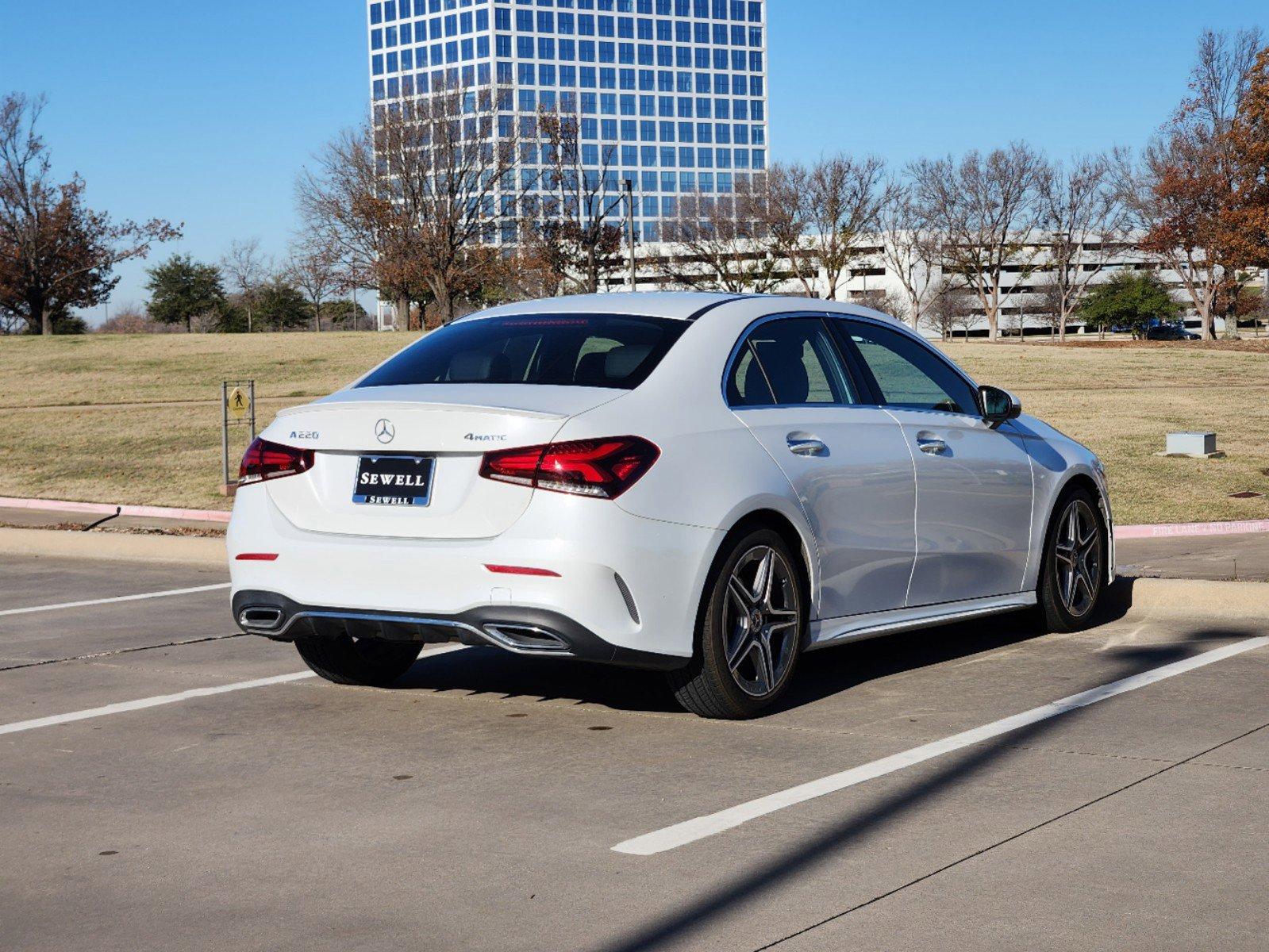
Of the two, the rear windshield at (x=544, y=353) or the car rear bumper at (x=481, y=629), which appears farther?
the rear windshield at (x=544, y=353)

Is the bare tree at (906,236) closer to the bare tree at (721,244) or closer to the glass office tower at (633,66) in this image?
the bare tree at (721,244)

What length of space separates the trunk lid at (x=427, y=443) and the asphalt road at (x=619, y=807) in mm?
865

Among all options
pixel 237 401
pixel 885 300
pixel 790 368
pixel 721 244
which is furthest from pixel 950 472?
pixel 885 300

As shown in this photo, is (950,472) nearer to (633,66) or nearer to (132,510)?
(132,510)

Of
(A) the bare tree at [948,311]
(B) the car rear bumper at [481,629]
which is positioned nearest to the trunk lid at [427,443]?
(B) the car rear bumper at [481,629]

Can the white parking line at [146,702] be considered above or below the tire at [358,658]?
below

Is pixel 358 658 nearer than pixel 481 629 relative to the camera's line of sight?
No

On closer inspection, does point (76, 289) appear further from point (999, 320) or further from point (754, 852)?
point (999, 320)

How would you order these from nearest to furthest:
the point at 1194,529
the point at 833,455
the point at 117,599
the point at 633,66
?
the point at 833,455
the point at 117,599
the point at 1194,529
the point at 633,66

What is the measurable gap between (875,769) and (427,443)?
2.02 m

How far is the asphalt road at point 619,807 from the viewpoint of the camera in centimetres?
388

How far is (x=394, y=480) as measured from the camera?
593cm

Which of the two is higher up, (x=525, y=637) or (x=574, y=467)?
(x=574, y=467)

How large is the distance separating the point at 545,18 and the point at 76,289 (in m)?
114
